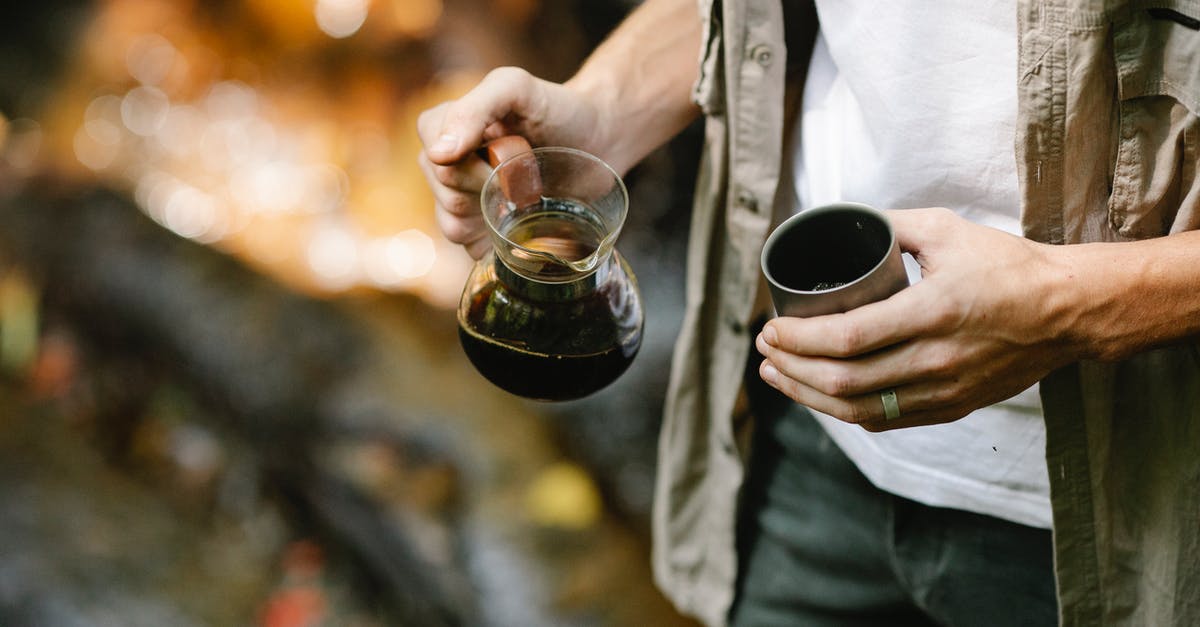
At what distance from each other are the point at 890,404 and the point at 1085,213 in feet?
1.03

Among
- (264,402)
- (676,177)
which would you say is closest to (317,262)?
(264,402)

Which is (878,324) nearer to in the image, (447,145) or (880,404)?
(880,404)

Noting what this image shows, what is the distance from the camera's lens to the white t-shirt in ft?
3.29

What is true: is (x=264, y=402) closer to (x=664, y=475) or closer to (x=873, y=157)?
(x=664, y=475)

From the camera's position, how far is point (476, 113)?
3.56ft

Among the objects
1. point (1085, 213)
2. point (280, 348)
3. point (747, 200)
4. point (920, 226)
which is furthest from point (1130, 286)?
point (280, 348)

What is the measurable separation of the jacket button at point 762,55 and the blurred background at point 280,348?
1105mm

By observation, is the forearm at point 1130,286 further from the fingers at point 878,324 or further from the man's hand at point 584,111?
the man's hand at point 584,111

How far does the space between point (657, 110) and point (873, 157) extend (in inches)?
14.0

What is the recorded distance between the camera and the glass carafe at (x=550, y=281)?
103cm

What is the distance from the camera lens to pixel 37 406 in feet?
9.14

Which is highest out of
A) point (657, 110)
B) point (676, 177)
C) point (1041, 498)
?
point (657, 110)

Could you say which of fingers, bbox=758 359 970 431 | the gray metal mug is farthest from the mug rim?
fingers, bbox=758 359 970 431

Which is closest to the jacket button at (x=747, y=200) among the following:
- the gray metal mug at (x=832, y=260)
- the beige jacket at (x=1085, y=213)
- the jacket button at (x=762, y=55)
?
the beige jacket at (x=1085, y=213)
